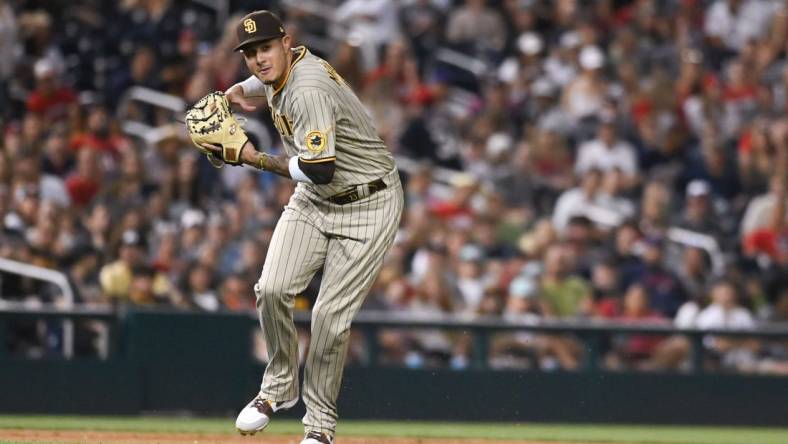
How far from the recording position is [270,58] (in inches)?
289

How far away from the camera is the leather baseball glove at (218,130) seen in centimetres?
748

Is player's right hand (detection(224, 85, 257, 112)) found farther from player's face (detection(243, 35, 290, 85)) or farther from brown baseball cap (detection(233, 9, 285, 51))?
brown baseball cap (detection(233, 9, 285, 51))

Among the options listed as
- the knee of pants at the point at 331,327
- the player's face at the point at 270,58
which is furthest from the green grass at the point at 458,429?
the player's face at the point at 270,58

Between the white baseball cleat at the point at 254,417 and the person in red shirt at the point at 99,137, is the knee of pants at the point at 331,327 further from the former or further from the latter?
the person in red shirt at the point at 99,137

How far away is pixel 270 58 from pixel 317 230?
2.90 ft

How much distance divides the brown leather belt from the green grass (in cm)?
290

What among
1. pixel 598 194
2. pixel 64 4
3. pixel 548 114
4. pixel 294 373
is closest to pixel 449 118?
pixel 548 114

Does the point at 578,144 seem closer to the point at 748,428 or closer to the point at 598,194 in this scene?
the point at 598,194

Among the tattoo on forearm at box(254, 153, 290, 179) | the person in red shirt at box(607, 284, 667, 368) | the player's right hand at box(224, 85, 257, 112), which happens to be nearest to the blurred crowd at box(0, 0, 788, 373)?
the person in red shirt at box(607, 284, 667, 368)

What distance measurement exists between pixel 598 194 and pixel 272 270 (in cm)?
705

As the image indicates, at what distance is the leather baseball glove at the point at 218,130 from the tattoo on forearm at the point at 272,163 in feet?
0.35

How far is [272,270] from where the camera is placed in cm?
750

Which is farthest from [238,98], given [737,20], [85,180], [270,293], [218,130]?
[737,20]

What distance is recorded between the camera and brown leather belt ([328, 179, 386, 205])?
7.62 meters
